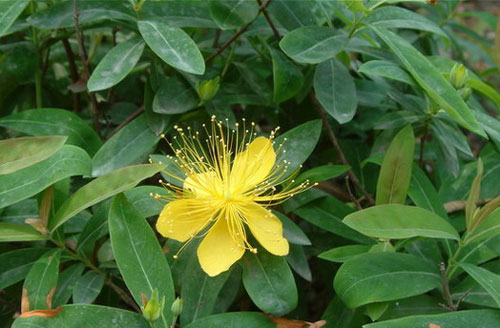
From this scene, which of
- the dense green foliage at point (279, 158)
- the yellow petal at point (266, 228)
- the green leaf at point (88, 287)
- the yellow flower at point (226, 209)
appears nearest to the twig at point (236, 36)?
the dense green foliage at point (279, 158)

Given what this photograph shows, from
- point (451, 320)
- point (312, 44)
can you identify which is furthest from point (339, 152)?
point (451, 320)

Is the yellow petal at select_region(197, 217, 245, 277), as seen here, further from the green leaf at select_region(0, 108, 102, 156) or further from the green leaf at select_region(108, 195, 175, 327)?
the green leaf at select_region(0, 108, 102, 156)

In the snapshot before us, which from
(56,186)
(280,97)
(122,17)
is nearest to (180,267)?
(56,186)

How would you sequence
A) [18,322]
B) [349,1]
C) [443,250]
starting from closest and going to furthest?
[18,322]
[349,1]
[443,250]

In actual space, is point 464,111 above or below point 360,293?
above

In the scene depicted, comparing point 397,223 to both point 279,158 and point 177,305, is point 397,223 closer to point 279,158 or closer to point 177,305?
point 279,158

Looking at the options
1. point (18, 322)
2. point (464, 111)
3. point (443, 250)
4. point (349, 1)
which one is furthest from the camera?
point (443, 250)

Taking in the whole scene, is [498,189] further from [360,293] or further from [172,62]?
[172,62]
